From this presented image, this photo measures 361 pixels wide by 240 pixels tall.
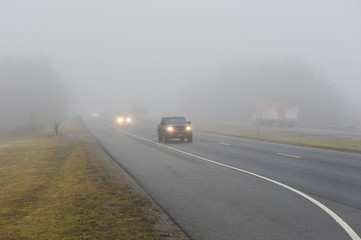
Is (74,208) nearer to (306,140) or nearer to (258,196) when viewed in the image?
(258,196)

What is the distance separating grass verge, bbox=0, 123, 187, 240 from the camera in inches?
228

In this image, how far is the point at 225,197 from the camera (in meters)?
8.45

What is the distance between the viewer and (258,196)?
27.8ft

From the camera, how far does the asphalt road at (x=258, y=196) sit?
594 cm

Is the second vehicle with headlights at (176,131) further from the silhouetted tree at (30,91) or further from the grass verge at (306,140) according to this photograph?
the silhouetted tree at (30,91)

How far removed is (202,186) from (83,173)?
4.43m

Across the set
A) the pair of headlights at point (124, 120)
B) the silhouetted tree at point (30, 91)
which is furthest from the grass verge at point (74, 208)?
the silhouetted tree at point (30, 91)

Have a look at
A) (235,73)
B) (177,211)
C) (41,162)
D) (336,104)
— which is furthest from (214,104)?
(177,211)

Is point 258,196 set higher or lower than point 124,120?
lower

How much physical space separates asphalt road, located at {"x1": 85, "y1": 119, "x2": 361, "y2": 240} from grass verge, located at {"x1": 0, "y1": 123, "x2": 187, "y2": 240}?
624 millimetres

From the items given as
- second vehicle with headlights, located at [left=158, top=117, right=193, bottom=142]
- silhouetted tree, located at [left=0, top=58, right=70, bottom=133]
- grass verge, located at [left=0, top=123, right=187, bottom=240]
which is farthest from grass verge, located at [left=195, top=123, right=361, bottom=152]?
silhouetted tree, located at [left=0, top=58, right=70, bottom=133]

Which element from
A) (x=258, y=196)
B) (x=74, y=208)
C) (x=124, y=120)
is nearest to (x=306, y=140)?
(x=258, y=196)

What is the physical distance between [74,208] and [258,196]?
4.01 meters

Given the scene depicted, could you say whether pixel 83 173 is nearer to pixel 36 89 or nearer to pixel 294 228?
pixel 294 228
